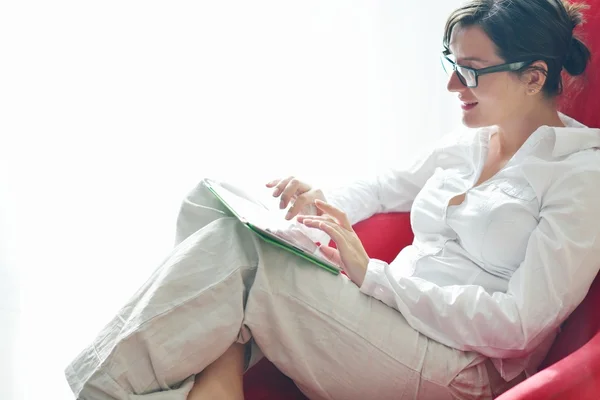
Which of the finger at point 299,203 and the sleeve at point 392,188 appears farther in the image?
the sleeve at point 392,188

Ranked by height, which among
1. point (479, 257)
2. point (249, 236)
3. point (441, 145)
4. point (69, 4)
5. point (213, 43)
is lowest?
point (479, 257)

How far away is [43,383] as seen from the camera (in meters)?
1.96

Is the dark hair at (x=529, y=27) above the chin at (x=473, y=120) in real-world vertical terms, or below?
above

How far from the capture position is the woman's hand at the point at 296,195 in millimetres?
1493

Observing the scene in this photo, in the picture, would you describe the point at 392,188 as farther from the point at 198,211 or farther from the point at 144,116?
the point at 144,116

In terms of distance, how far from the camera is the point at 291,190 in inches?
59.0

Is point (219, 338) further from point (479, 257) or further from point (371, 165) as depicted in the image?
point (371, 165)

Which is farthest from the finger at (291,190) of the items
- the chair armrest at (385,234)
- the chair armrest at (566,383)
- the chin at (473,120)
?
the chair armrest at (566,383)

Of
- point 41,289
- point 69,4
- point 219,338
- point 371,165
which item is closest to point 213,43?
point 69,4

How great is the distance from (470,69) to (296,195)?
417 millimetres

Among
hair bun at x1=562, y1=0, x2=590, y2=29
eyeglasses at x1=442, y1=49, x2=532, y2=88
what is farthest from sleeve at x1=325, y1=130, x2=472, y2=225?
hair bun at x1=562, y1=0, x2=590, y2=29

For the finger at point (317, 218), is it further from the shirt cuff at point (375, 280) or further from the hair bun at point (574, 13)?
the hair bun at point (574, 13)

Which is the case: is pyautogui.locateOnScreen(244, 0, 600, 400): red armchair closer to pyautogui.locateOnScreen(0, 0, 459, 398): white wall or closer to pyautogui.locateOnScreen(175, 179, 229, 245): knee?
pyautogui.locateOnScreen(175, 179, 229, 245): knee

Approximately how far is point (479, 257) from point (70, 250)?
4.03 feet
